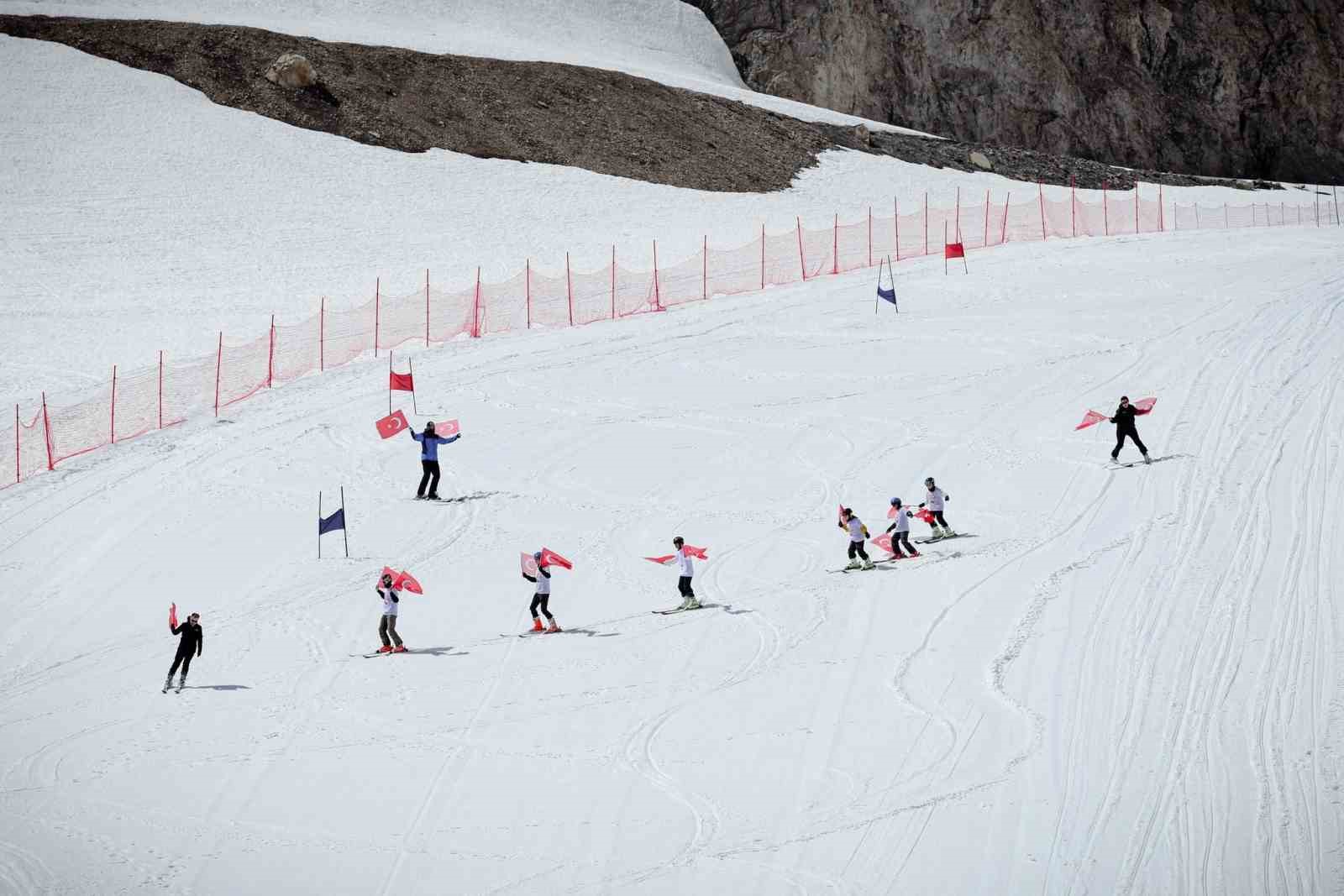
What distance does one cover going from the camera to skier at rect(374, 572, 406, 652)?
16109mm

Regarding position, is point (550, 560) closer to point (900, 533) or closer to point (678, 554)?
point (678, 554)

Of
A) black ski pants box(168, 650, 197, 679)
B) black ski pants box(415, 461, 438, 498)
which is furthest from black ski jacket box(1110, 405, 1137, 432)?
black ski pants box(168, 650, 197, 679)

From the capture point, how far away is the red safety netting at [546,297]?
27.4 metres

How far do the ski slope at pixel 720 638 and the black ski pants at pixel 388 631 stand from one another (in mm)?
405

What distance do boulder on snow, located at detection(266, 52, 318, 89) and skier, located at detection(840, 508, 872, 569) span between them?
4026cm

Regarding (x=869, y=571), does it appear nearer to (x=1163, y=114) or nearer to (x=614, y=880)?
(x=614, y=880)

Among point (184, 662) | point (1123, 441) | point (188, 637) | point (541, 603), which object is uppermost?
point (1123, 441)

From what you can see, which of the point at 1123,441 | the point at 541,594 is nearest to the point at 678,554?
the point at 541,594

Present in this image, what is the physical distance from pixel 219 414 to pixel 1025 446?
15.5 m

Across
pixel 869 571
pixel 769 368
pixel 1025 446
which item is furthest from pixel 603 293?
pixel 869 571

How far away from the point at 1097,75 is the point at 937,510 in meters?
55.4

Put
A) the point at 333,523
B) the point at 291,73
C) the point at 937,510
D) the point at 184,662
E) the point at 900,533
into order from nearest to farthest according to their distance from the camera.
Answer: the point at 184,662
the point at 900,533
the point at 937,510
the point at 333,523
the point at 291,73

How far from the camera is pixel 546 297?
35406 millimetres

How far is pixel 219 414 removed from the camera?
89.6ft
